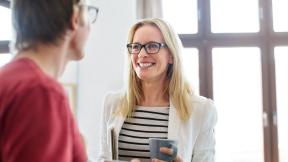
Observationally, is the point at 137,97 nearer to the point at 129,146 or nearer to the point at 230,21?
the point at 129,146

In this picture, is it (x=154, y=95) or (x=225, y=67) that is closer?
(x=154, y=95)

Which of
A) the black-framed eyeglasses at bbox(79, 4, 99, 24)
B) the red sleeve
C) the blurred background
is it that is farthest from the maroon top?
the blurred background

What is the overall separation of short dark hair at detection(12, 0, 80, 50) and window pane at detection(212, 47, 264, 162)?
9.83ft

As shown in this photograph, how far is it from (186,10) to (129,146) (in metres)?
2.49

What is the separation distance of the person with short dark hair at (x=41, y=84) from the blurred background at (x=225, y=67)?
2.65m

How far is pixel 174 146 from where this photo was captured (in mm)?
1262

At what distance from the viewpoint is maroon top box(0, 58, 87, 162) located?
Result: 0.58 metres

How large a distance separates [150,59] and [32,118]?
106 centimetres

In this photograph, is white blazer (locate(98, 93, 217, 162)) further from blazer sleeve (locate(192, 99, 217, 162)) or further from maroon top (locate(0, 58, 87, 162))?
maroon top (locate(0, 58, 87, 162))

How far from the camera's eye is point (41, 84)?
61 centimetres

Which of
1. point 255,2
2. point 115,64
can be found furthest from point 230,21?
point 115,64

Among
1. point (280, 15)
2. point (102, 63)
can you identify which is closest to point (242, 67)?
point (280, 15)

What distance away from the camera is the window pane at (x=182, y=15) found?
366 centimetres

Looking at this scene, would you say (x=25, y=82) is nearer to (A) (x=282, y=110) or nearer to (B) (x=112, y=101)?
(B) (x=112, y=101)
